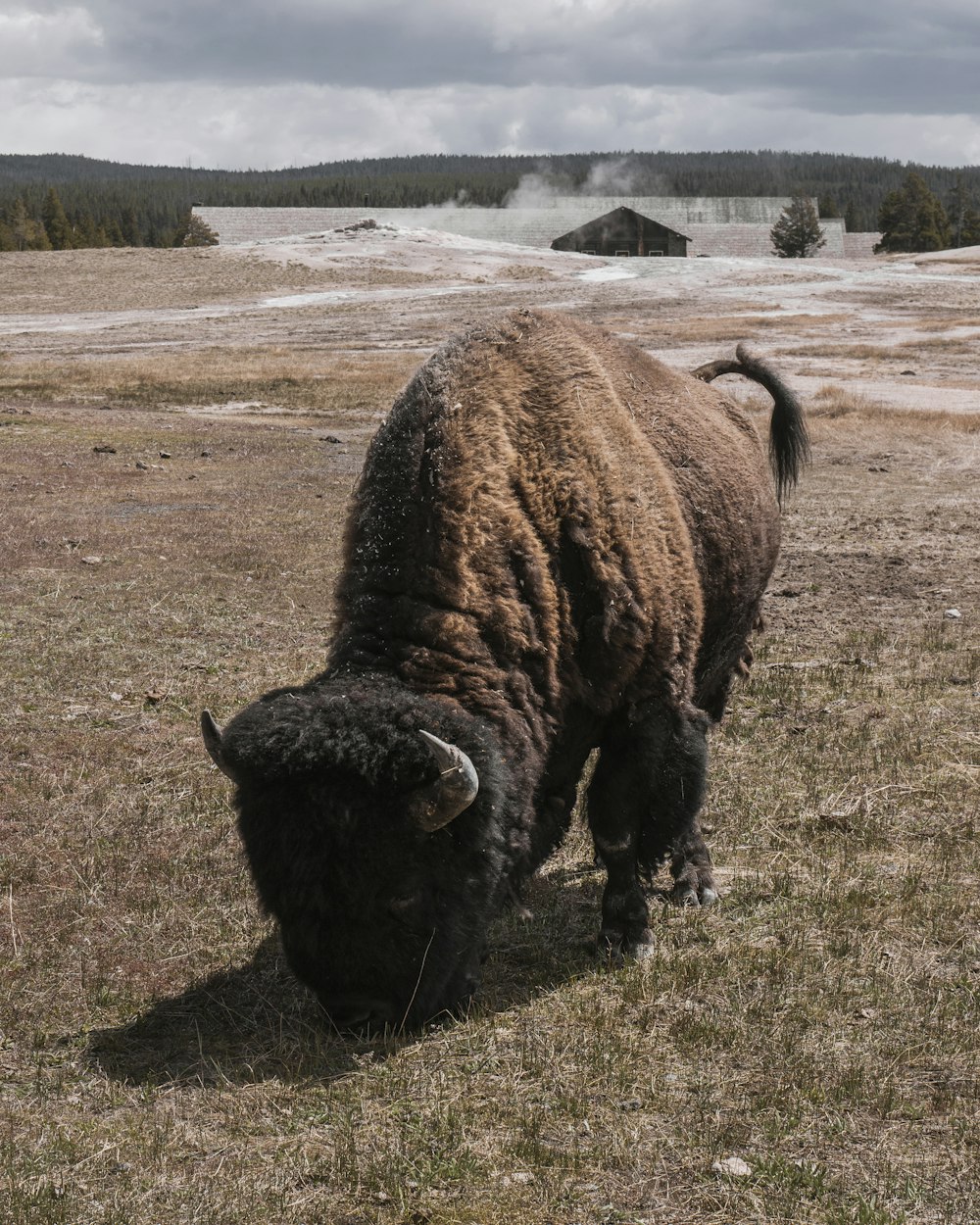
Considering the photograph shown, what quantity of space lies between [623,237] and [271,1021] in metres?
86.0

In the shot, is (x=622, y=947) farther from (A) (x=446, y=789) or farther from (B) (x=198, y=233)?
(B) (x=198, y=233)

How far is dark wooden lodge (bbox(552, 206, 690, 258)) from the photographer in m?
83.9

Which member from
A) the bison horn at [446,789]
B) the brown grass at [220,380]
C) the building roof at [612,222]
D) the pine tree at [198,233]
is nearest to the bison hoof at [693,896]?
the bison horn at [446,789]

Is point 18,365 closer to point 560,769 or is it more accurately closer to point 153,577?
point 153,577

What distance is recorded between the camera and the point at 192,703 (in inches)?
300

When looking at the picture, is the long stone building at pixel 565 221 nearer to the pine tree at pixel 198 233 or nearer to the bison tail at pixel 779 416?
the pine tree at pixel 198 233

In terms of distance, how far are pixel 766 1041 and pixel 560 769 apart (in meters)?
1.24

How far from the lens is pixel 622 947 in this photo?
195 inches

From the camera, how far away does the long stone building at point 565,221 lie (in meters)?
86.3

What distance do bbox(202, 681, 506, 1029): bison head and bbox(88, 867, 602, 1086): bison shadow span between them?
204 millimetres

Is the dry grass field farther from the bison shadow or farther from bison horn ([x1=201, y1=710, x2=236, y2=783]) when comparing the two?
bison horn ([x1=201, y1=710, x2=236, y2=783])

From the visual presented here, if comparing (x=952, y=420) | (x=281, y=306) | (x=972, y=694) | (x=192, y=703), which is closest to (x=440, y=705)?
(x=192, y=703)

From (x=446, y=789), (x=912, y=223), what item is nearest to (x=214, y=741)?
(x=446, y=789)

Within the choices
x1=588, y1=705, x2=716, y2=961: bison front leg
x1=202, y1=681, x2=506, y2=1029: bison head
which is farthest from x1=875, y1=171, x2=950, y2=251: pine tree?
x1=202, y1=681, x2=506, y2=1029: bison head
